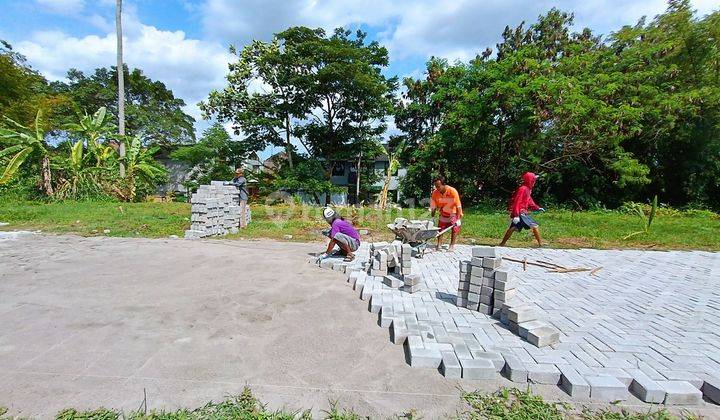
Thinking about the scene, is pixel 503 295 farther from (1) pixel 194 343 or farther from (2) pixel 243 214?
(2) pixel 243 214

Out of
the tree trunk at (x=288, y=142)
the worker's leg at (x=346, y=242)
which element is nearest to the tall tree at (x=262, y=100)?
the tree trunk at (x=288, y=142)

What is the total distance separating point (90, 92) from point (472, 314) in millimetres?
31164

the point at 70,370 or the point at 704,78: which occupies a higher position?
the point at 704,78

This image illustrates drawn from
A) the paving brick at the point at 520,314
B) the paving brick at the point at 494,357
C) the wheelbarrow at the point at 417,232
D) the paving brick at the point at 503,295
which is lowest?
the paving brick at the point at 494,357

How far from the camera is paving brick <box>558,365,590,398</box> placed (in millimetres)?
2318

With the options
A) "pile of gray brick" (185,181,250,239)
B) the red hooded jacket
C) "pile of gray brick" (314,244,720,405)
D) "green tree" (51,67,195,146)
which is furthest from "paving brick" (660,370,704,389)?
"green tree" (51,67,195,146)

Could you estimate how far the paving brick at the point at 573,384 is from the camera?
2318mm

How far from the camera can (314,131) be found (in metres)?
20.4

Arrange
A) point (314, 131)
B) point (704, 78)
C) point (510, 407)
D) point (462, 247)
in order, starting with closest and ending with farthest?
point (510, 407) < point (462, 247) < point (704, 78) < point (314, 131)

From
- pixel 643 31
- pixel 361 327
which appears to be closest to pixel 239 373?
pixel 361 327

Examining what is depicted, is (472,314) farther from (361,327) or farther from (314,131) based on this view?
(314,131)

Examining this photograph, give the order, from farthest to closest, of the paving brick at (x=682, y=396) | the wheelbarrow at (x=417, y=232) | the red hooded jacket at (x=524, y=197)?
the red hooded jacket at (x=524, y=197), the wheelbarrow at (x=417, y=232), the paving brick at (x=682, y=396)

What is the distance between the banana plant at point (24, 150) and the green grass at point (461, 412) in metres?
16.1

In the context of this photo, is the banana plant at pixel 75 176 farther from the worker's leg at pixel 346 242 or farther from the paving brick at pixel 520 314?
the paving brick at pixel 520 314
